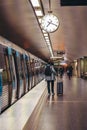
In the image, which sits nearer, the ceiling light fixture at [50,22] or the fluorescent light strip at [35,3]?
the ceiling light fixture at [50,22]

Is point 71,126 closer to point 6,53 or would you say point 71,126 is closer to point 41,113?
point 41,113

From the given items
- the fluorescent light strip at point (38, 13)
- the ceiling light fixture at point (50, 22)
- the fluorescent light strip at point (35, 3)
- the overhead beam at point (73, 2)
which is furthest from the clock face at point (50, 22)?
the overhead beam at point (73, 2)

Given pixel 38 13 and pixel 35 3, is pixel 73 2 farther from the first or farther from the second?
pixel 38 13

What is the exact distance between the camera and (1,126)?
706 cm

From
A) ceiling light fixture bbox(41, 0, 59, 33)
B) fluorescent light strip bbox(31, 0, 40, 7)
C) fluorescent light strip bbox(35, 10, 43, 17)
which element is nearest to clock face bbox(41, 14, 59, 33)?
ceiling light fixture bbox(41, 0, 59, 33)

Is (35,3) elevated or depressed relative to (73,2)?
elevated

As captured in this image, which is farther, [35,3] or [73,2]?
[35,3]

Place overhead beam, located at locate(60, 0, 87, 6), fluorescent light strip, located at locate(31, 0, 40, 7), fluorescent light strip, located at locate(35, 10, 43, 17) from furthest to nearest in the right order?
fluorescent light strip, located at locate(35, 10, 43, 17) → fluorescent light strip, located at locate(31, 0, 40, 7) → overhead beam, located at locate(60, 0, 87, 6)

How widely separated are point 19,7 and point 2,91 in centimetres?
283

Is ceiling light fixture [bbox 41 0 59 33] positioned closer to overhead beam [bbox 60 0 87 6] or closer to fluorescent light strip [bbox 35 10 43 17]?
fluorescent light strip [bbox 35 10 43 17]

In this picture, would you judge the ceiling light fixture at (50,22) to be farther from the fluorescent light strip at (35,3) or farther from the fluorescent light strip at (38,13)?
the fluorescent light strip at (38,13)

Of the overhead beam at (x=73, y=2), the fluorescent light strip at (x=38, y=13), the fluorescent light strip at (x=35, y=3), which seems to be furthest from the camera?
the fluorescent light strip at (x=38, y=13)

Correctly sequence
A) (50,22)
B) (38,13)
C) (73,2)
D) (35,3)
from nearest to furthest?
(73,2) < (50,22) < (35,3) < (38,13)

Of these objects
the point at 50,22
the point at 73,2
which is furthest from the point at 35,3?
the point at 73,2
